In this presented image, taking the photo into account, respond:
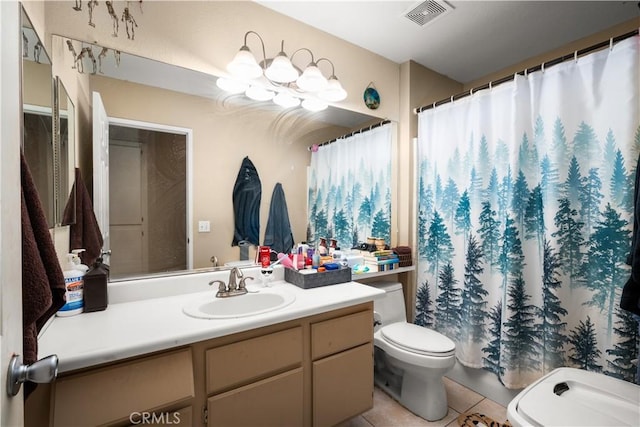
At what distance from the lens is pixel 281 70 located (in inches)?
67.7

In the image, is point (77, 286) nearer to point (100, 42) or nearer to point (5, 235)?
point (5, 235)

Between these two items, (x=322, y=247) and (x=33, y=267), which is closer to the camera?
(x=33, y=267)

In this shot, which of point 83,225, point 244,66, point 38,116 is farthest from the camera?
point 244,66

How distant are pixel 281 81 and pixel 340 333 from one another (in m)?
1.48

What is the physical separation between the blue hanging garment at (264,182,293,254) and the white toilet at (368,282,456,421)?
79cm

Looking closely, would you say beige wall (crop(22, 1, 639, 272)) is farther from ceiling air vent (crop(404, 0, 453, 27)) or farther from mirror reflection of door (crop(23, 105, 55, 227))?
ceiling air vent (crop(404, 0, 453, 27))

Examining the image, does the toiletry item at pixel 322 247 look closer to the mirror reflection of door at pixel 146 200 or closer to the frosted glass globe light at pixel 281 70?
the mirror reflection of door at pixel 146 200

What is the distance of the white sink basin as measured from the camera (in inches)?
53.4

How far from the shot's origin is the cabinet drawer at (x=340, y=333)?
1355 mm

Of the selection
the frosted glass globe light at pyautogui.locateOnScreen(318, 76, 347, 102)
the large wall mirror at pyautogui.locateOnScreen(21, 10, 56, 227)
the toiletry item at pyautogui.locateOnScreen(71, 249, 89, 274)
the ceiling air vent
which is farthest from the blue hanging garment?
the ceiling air vent

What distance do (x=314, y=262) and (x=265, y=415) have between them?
Answer: 84 cm

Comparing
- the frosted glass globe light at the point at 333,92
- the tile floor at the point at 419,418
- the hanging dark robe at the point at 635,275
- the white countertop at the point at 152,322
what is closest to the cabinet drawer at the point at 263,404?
the white countertop at the point at 152,322

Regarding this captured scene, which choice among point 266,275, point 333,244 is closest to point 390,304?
point 333,244

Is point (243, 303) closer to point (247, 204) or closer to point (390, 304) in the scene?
point (247, 204)
